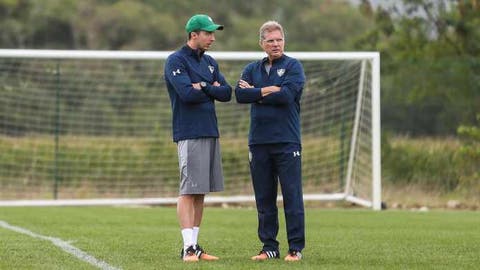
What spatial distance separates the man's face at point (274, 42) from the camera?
377 inches

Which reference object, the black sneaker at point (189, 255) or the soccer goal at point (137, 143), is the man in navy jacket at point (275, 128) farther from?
the soccer goal at point (137, 143)

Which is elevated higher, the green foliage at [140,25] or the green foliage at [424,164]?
the green foliage at [140,25]

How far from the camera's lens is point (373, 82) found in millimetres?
19109

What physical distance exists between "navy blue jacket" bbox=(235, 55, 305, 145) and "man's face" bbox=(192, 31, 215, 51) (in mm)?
430

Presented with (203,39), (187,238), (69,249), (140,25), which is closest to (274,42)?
(203,39)

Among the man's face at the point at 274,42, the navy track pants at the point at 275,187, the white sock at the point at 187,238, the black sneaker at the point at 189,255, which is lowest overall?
the black sneaker at the point at 189,255

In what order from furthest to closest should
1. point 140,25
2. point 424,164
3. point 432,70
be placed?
point 140,25
point 432,70
point 424,164

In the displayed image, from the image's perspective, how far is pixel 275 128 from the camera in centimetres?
966

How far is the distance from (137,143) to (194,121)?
12.5 meters

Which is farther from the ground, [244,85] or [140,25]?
[244,85]

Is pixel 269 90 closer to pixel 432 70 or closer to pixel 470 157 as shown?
pixel 470 157

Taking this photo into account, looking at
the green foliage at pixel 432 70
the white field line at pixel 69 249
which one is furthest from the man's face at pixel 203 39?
the green foliage at pixel 432 70

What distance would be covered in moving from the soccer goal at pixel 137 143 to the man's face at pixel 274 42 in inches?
396

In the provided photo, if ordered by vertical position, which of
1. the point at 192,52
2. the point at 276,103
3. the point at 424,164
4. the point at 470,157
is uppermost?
the point at 192,52
